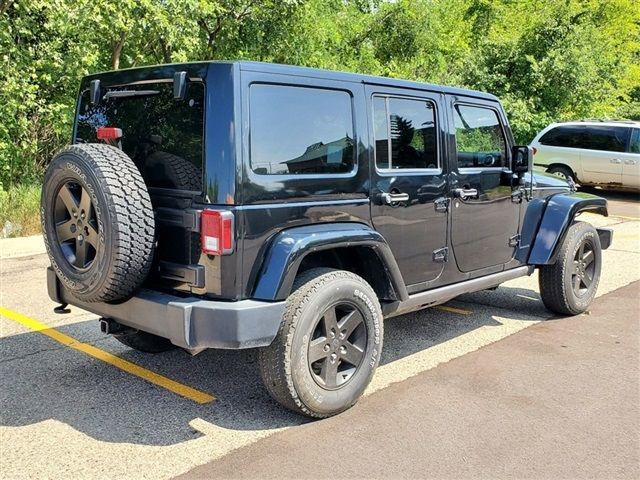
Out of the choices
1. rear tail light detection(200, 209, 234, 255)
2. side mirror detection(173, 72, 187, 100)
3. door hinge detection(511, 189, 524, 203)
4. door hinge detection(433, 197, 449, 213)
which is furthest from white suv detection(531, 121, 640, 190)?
rear tail light detection(200, 209, 234, 255)

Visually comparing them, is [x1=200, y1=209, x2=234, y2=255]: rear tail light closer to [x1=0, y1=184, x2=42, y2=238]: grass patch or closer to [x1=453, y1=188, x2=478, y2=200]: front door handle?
[x1=453, y1=188, x2=478, y2=200]: front door handle

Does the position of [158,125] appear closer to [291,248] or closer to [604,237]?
[291,248]

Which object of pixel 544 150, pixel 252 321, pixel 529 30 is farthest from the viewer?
pixel 529 30

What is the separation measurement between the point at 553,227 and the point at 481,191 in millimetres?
1009

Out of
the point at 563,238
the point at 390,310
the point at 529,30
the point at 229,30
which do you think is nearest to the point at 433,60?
the point at 529,30

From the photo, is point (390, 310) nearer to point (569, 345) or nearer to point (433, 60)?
point (569, 345)

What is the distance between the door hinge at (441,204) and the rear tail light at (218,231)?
5.77ft

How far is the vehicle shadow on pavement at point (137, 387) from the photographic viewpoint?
360 cm

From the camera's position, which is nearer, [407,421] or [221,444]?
[221,444]

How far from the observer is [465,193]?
4680 millimetres

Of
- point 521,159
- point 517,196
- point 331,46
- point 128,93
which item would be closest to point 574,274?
point 517,196

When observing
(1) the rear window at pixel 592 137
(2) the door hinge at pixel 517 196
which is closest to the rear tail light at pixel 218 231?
(2) the door hinge at pixel 517 196

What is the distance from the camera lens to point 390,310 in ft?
13.7

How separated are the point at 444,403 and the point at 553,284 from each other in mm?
2236
